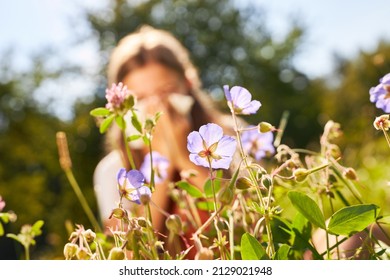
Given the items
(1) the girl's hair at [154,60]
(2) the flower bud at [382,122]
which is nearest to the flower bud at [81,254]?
(2) the flower bud at [382,122]

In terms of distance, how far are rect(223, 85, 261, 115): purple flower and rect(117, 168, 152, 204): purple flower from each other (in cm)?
8

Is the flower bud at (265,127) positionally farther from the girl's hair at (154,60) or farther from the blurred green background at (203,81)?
the blurred green background at (203,81)

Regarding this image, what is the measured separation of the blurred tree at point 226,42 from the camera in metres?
13.6

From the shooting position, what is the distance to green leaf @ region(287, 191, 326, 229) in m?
0.34

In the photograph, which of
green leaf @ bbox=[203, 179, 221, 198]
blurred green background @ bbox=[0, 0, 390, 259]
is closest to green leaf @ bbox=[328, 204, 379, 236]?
green leaf @ bbox=[203, 179, 221, 198]

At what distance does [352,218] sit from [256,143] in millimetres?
265

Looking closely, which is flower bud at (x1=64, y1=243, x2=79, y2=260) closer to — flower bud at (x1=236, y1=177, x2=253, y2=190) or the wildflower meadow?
the wildflower meadow

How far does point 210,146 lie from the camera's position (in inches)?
13.9

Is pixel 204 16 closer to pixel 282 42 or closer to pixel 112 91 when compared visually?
pixel 282 42

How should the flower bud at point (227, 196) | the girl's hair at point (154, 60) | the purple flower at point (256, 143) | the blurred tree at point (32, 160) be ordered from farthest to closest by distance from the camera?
1. the blurred tree at point (32, 160)
2. the girl's hair at point (154, 60)
3. the purple flower at point (256, 143)
4. the flower bud at point (227, 196)

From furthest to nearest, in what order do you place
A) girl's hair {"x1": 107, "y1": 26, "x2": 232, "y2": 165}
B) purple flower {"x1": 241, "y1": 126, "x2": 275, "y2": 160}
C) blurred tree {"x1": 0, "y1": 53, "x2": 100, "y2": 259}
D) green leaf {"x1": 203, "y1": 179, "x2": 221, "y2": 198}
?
1. blurred tree {"x1": 0, "y1": 53, "x2": 100, "y2": 259}
2. girl's hair {"x1": 107, "y1": 26, "x2": 232, "y2": 165}
3. purple flower {"x1": 241, "y1": 126, "x2": 275, "y2": 160}
4. green leaf {"x1": 203, "y1": 179, "x2": 221, "y2": 198}

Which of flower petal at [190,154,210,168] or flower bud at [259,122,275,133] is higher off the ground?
flower bud at [259,122,275,133]

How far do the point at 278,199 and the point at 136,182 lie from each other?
0.65 ft
